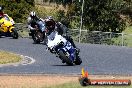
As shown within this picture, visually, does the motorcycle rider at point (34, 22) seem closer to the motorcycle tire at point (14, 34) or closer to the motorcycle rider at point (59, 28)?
the motorcycle tire at point (14, 34)

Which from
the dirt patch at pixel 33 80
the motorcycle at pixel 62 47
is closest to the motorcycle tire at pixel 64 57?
the motorcycle at pixel 62 47

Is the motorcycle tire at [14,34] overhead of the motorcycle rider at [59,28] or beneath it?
beneath

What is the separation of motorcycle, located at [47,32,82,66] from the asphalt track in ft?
1.12

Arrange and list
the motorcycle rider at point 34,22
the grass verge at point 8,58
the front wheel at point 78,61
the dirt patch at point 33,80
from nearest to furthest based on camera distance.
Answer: the dirt patch at point 33,80
the front wheel at point 78,61
the grass verge at point 8,58
the motorcycle rider at point 34,22

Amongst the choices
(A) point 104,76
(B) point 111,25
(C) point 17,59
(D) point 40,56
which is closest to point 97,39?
(B) point 111,25

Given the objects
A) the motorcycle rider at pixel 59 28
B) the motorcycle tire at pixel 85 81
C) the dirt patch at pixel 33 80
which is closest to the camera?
the motorcycle tire at pixel 85 81

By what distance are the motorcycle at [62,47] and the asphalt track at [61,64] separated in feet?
1.12

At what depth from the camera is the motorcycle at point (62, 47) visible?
2003 centimetres

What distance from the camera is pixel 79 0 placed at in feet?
140

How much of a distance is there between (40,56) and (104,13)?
760 inches

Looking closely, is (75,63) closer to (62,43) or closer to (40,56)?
(62,43)

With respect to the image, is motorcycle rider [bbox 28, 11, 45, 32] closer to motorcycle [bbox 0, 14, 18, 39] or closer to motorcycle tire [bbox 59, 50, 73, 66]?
motorcycle [bbox 0, 14, 18, 39]

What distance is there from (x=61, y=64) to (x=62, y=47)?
868mm

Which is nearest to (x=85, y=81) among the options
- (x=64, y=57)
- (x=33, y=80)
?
(x=33, y=80)
